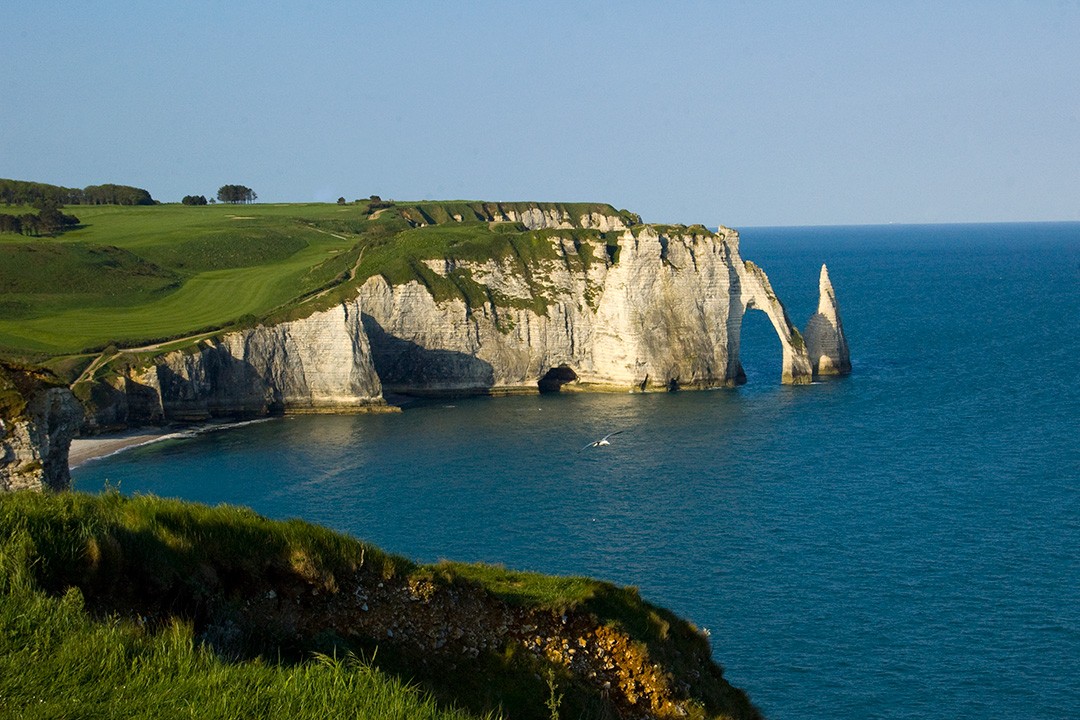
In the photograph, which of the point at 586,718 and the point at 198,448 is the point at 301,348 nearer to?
the point at 198,448

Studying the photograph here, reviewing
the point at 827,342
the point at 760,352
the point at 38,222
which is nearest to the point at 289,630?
the point at 827,342

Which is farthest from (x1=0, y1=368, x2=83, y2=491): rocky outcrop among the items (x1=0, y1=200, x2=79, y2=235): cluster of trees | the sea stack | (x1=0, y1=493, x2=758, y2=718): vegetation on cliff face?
(x1=0, y1=200, x2=79, y2=235): cluster of trees

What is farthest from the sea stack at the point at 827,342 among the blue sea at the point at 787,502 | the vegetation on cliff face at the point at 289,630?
the vegetation on cliff face at the point at 289,630

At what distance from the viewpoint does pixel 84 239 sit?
379ft

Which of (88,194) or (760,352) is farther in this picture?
(88,194)

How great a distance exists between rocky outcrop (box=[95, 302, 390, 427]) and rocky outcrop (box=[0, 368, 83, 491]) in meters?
57.1

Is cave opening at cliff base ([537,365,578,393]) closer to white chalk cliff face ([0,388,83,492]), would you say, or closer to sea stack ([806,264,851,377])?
sea stack ([806,264,851,377])

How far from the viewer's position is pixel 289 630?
14.5 meters

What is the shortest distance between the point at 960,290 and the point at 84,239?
122110 millimetres

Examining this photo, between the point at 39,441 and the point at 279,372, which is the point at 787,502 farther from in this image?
the point at 279,372

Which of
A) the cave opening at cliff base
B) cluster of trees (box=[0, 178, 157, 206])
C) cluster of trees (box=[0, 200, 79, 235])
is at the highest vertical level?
cluster of trees (box=[0, 178, 157, 206])

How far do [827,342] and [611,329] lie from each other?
62.8 ft

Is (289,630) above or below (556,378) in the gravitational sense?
above

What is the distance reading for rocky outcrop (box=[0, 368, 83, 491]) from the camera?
20.5m
